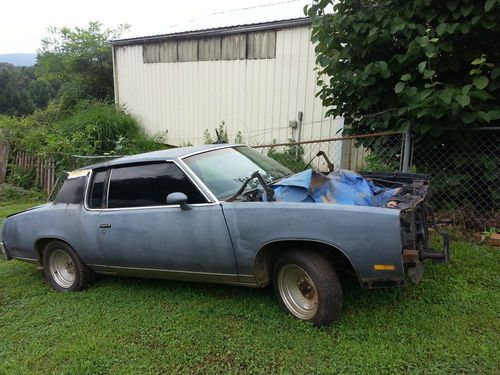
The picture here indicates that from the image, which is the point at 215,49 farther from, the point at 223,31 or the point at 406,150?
the point at 406,150

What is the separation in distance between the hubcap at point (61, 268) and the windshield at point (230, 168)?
6.58 feet

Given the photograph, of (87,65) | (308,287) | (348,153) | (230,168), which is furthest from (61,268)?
(87,65)

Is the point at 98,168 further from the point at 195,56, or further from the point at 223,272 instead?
the point at 195,56

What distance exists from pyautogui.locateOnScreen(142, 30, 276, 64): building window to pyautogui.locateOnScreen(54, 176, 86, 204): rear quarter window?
21.2 feet

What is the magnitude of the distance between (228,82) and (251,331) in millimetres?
8618

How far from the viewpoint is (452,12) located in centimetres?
480

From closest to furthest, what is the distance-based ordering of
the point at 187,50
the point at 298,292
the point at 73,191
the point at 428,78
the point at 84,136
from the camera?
the point at 298,292
the point at 73,191
the point at 428,78
the point at 84,136
the point at 187,50

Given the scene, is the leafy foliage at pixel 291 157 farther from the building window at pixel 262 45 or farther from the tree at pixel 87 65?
the tree at pixel 87 65

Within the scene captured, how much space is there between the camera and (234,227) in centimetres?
362

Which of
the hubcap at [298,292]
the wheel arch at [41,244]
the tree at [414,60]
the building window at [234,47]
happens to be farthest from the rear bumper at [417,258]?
the building window at [234,47]

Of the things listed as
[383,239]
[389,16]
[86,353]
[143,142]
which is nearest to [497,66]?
[389,16]

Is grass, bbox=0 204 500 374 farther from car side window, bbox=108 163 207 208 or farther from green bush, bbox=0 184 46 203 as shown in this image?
green bush, bbox=0 184 46 203

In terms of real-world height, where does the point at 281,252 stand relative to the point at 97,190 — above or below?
below

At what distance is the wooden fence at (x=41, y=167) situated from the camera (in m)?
10.7
